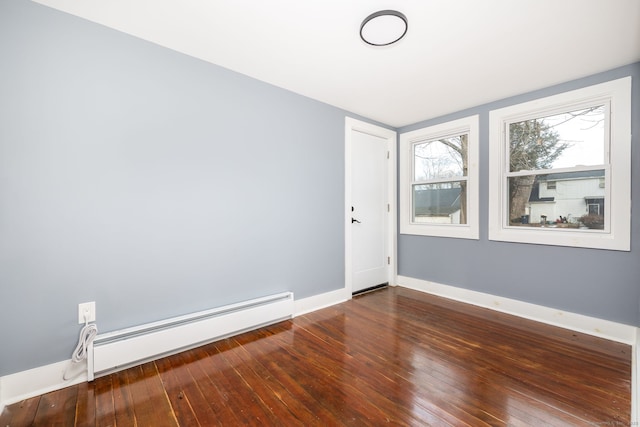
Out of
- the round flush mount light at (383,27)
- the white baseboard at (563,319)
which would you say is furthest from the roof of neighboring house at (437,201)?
the round flush mount light at (383,27)

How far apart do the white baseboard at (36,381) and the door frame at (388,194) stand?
98.7 inches

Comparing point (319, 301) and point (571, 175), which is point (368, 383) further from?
point (571, 175)

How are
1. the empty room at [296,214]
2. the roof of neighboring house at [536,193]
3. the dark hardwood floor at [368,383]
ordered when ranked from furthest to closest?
the roof of neighboring house at [536,193]
the empty room at [296,214]
the dark hardwood floor at [368,383]

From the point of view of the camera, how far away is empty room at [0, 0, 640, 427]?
5.14 feet

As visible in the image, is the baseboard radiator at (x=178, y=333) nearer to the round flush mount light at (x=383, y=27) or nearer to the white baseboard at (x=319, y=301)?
the white baseboard at (x=319, y=301)

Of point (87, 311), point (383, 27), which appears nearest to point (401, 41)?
point (383, 27)

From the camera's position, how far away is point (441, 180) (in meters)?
3.53

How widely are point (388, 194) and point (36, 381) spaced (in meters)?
3.85

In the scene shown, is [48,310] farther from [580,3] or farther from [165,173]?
[580,3]

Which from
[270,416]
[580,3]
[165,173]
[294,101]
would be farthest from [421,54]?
[270,416]

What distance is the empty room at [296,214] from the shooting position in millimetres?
1566

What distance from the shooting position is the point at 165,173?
6.70ft

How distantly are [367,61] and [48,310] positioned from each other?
2.93 m

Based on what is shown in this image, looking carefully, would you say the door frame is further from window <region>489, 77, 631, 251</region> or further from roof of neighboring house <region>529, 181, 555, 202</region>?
roof of neighboring house <region>529, 181, 555, 202</region>
